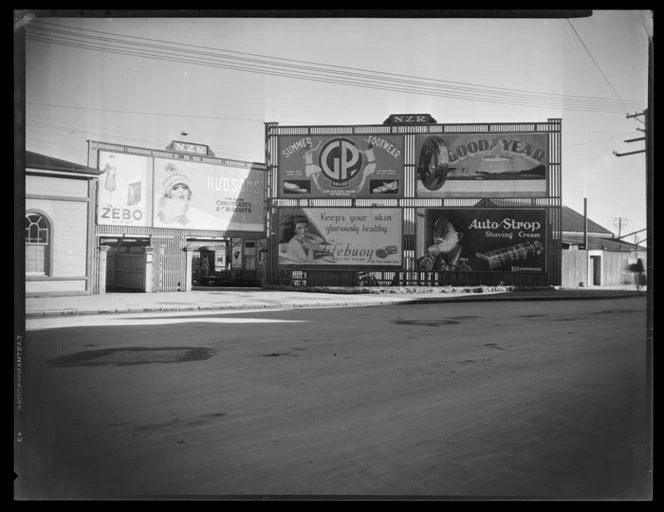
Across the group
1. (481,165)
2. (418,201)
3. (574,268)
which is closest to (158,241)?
(418,201)

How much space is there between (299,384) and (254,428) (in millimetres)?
1868

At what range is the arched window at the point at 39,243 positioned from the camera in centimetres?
1917

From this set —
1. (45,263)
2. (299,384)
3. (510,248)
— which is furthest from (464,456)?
(510,248)

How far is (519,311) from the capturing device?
18547 millimetres

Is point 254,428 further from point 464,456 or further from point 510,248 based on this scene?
point 510,248

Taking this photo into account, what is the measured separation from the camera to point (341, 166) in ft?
99.6

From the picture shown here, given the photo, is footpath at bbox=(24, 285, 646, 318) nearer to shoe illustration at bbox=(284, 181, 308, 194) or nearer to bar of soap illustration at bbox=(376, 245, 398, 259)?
bar of soap illustration at bbox=(376, 245, 398, 259)

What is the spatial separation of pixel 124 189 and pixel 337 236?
35.9 ft

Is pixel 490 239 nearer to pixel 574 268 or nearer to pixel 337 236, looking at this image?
pixel 574 268

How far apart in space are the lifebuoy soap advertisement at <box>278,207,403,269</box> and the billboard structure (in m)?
0.05

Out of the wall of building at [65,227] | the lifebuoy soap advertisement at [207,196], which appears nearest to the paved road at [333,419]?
the wall of building at [65,227]

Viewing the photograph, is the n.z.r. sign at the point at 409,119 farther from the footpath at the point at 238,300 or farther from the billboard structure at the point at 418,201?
the footpath at the point at 238,300

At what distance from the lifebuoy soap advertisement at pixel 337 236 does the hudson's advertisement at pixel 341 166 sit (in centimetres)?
100

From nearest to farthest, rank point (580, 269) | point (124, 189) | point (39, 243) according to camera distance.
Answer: point (39, 243), point (124, 189), point (580, 269)
